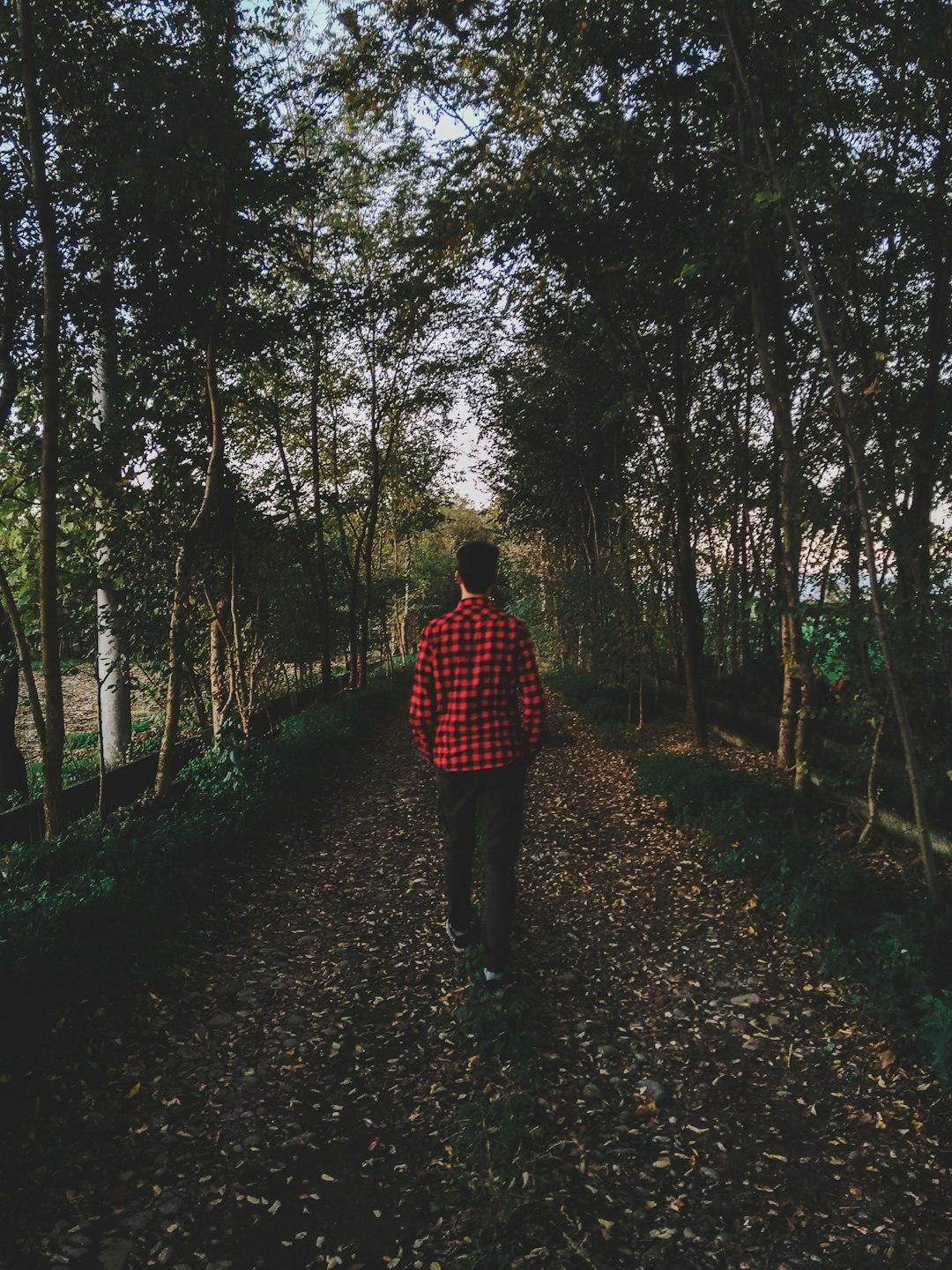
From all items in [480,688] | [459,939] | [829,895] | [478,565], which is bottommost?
[459,939]

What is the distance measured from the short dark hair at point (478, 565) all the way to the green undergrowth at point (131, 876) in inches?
104

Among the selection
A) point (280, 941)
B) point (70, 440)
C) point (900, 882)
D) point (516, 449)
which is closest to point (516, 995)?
point (280, 941)

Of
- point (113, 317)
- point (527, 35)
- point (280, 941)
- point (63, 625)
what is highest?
point (527, 35)

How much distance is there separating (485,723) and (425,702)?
1.29 feet

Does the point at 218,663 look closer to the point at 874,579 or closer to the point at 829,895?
the point at 829,895

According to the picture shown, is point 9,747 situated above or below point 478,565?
below

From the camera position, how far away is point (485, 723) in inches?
142

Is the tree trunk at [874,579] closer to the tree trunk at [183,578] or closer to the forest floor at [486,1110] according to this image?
the forest floor at [486,1110]

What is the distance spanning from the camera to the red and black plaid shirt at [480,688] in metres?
3.61

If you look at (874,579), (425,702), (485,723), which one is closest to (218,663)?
(425,702)

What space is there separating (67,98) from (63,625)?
4.05m

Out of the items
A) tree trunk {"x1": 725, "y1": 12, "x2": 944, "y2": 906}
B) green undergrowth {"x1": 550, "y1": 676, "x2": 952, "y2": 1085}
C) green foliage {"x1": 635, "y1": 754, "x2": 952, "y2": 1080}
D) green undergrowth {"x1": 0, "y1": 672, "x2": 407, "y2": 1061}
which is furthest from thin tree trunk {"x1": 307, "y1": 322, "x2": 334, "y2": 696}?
tree trunk {"x1": 725, "y1": 12, "x2": 944, "y2": 906}

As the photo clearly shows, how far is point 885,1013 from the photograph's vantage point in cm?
330

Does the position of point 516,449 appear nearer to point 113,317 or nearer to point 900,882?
point 113,317
